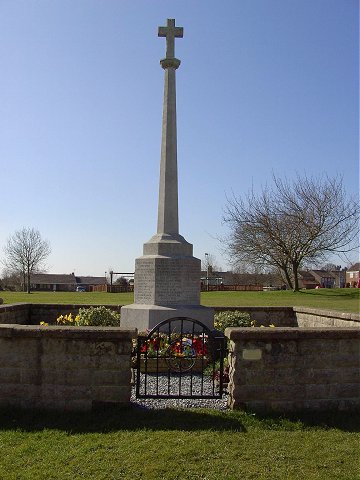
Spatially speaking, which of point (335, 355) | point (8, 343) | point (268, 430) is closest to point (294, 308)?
point (335, 355)

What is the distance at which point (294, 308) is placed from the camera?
12352mm

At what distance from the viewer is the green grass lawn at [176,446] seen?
4062mm

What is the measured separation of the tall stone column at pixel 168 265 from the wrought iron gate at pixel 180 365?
3.10ft

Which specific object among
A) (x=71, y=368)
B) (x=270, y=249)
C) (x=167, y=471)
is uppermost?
(x=270, y=249)

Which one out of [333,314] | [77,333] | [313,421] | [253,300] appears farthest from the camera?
[253,300]

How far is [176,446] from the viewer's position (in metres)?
4.54

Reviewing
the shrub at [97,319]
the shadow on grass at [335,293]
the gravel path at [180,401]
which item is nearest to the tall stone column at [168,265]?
the shrub at [97,319]

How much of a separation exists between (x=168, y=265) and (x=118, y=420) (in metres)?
5.05

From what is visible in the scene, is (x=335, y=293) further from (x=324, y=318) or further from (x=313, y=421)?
(x=313, y=421)

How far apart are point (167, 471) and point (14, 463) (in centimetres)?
136

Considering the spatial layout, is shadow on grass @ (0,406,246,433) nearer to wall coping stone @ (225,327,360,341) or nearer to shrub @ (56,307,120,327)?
wall coping stone @ (225,327,360,341)

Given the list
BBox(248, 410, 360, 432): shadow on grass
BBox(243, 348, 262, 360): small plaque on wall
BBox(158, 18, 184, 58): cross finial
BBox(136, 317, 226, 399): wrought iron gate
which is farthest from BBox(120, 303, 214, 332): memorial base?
BBox(158, 18, 184, 58): cross finial

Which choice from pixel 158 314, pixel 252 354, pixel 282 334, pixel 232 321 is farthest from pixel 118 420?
pixel 232 321

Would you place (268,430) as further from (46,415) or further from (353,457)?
(46,415)
